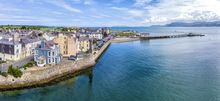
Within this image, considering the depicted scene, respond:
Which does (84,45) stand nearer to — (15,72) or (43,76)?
(43,76)

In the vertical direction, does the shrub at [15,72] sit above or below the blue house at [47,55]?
below

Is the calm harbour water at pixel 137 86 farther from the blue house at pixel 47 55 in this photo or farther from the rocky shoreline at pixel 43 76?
the blue house at pixel 47 55

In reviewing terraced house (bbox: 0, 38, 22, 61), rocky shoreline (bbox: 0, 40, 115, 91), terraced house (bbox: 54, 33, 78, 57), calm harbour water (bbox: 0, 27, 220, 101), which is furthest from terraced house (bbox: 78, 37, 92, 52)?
terraced house (bbox: 0, 38, 22, 61)

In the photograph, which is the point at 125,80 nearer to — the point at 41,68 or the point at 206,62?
the point at 41,68

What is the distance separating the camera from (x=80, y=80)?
50.2 m

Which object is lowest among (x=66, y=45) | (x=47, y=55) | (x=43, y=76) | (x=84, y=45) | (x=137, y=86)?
(x=137, y=86)

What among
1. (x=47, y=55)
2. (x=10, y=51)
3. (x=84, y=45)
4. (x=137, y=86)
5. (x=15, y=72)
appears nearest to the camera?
(x=15, y=72)

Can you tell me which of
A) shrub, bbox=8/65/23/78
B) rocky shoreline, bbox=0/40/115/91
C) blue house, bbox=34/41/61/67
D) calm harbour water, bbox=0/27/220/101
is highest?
blue house, bbox=34/41/61/67

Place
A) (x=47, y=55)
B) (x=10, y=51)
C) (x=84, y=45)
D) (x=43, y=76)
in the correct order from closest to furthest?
(x=43, y=76) → (x=47, y=55) → (x=10, y=51) → (x=84, y=45)

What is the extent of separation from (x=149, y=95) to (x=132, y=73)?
1496 cm

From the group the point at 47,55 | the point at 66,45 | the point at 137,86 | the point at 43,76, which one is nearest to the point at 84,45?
the point at 66,45

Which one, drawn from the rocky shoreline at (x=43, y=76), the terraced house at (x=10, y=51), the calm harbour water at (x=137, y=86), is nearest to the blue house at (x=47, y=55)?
the rocky shoreline at (x=43, y=76)

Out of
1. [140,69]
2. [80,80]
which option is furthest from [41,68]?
[140,69]

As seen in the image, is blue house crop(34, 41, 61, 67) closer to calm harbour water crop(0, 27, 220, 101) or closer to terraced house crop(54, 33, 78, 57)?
calm harbour water crop(0, 27, 220, 101)
